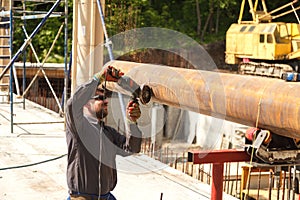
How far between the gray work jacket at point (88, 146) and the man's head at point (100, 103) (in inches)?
2.3

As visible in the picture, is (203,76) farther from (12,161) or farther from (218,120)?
(12,161)

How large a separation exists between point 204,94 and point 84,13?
593 cm

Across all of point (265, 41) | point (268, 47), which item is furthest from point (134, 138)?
point (265, 41)

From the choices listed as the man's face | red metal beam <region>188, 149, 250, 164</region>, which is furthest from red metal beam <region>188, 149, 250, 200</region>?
the man's face

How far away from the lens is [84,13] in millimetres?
8922

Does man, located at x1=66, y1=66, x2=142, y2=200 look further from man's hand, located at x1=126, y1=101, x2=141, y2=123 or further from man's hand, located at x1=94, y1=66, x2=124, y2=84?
man's hand, located at x1=126, y1=101, x2=141, y2=123

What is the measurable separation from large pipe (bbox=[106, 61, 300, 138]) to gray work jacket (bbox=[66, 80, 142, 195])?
43 cm

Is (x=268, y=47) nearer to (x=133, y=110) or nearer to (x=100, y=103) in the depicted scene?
(x=100, y=103)

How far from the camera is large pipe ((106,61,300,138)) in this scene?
274 cm

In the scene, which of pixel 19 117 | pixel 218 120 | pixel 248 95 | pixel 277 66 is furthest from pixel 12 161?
pixel 277 66

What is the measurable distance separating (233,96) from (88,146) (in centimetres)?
138

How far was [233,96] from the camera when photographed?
3.06 metres

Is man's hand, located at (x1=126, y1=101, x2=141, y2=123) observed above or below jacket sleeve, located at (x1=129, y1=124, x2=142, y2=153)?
above

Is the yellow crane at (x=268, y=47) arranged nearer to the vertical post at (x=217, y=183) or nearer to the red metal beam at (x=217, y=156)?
the vertical post at (x=217, y=183)
